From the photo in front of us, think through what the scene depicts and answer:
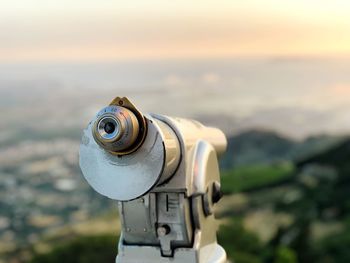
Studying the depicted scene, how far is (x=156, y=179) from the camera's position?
1.83 meters

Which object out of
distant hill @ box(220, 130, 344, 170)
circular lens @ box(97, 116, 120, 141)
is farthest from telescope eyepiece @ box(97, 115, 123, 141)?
distant hill @ box(220, 130, 344, 170)

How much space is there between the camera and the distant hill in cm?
977

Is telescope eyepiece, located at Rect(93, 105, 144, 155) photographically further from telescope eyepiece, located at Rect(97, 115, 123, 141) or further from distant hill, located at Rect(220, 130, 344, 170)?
distant hill, located at Rect(220, 130, 344, 170)

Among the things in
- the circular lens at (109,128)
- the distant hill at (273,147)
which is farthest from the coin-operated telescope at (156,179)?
the distant hill at (273,147)

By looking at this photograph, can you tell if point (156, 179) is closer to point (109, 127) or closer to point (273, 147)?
point (109, 127)

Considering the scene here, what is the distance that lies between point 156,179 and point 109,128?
0.22 metres


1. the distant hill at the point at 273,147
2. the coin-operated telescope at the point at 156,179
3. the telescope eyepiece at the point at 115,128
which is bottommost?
the distant hill at the point at 273,147

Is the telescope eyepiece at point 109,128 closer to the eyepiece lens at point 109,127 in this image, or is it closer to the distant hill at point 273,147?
the eyepiece lens at point 109,127

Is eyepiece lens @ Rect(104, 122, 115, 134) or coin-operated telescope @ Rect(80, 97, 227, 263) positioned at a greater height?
eyepiece lens @ Rect(104, 122, 115, 134)

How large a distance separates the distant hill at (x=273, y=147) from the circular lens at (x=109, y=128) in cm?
793

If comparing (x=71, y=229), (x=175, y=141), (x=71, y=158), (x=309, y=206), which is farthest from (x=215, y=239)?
(x=309, y=206)

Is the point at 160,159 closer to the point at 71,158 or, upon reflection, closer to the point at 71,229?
the point at 71,158

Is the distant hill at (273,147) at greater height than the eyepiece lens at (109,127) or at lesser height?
lesser

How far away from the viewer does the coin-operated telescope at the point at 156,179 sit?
178 centimetres
